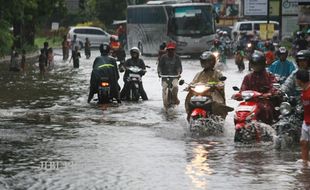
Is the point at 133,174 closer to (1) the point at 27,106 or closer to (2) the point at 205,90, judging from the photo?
(2) the point at 205,90

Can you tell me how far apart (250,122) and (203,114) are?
1.75m

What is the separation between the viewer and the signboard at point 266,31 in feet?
169

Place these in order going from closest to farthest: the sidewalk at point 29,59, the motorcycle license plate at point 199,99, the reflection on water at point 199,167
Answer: the reflection on water at point 199,167, the motorcycle license plate at point 199,99, the sidewalk at point 29,59

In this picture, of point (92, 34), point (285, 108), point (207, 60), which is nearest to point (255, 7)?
point (92, 34)

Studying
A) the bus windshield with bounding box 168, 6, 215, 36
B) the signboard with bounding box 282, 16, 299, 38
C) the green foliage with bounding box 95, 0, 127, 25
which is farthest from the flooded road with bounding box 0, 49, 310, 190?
the green foliage with bounding box 95, 0, 127, 25

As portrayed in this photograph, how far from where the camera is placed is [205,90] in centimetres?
1625

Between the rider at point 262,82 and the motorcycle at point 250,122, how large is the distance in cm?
14

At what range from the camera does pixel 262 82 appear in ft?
49.2

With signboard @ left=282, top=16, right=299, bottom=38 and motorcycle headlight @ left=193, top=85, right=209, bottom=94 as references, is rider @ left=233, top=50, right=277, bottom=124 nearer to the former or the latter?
motorcycle headlight @ left=193, top=85, right=209, bottom=94

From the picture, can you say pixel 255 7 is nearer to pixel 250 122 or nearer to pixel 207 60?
pixel 207 60

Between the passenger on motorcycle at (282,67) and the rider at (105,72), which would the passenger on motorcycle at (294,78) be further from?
the rider at (105,72)

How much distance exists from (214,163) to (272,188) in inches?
84.2

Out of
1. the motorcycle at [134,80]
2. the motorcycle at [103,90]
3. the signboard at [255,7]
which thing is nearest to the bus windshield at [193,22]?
the signboard at [255,7]

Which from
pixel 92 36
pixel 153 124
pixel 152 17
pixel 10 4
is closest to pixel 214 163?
pixel 153 124
